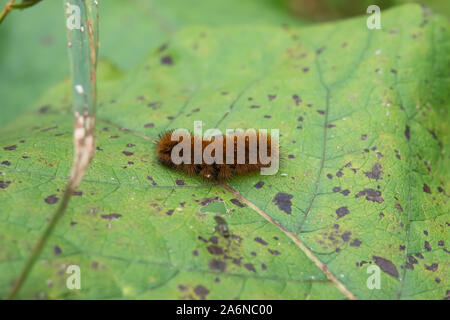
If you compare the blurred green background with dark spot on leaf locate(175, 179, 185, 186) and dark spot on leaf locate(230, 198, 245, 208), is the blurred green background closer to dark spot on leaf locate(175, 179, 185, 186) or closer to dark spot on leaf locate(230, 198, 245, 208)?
dark spot on leaf locate(175, 179, 185, 186)

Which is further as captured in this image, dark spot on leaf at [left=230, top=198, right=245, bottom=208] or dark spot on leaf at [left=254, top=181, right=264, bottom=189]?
dark spot on leaf at [left=254, top=181, right=264, bottom=189]

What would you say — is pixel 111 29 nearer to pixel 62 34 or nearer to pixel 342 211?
pixel 62 34

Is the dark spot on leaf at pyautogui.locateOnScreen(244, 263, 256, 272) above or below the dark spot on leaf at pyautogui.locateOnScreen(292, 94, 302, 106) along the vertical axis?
below

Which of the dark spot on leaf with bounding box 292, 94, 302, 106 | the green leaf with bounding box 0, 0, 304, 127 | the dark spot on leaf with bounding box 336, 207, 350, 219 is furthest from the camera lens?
the green leaf with bounding box 0, 0, 304, 127

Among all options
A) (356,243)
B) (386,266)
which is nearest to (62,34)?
(356,243)

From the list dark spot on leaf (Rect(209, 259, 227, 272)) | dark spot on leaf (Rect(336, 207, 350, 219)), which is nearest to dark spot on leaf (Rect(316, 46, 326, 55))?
dark spot on leaf (Rect(336, 207, 350, 219))
